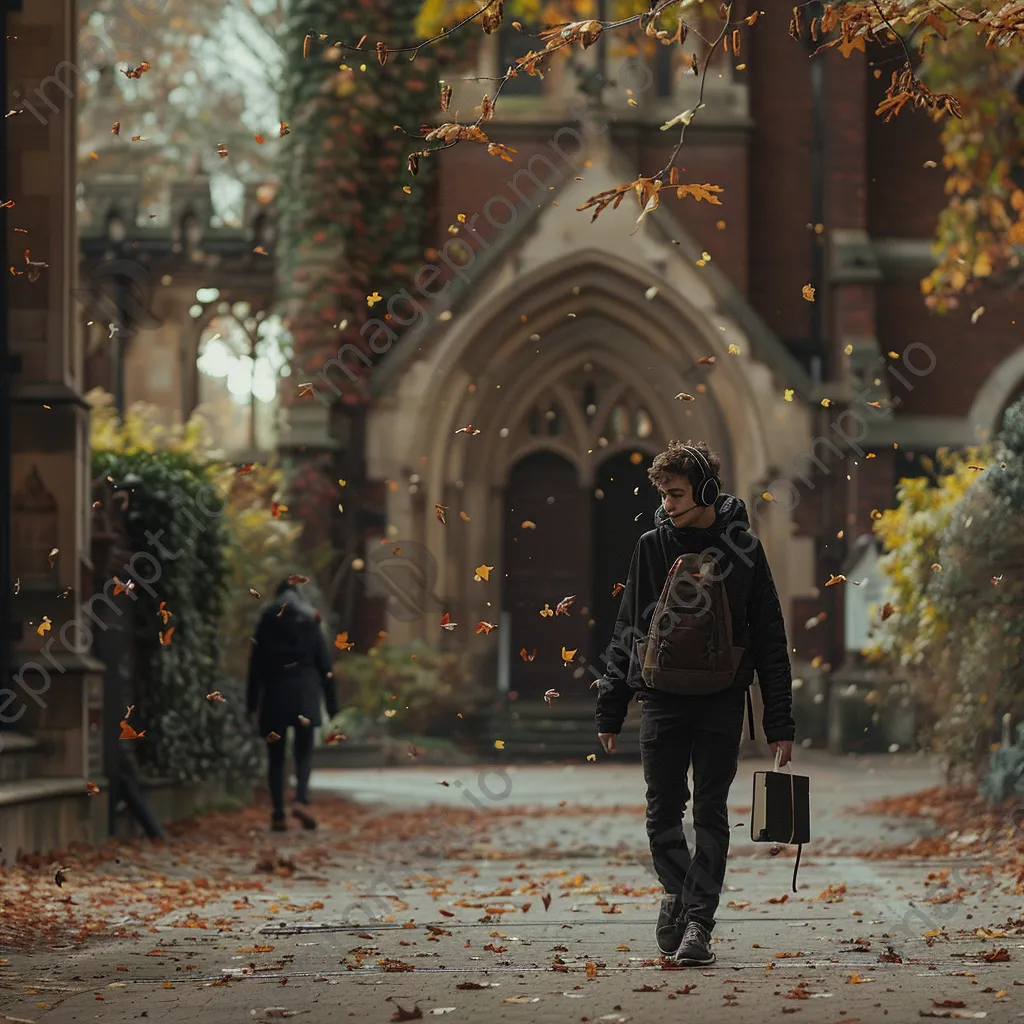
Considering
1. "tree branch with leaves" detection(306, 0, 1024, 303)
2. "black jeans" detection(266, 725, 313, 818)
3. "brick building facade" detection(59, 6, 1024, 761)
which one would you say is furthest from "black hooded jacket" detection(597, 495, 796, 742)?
"brick building facade" detection(59, 6, 1024, 761)

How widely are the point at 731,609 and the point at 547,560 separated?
15.9 metres

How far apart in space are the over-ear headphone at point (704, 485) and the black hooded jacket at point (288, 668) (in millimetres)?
6564

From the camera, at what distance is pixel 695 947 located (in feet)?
20.7

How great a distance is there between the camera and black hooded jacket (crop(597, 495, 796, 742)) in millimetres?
6418

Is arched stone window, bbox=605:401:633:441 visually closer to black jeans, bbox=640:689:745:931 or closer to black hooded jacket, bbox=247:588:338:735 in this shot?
black hooded jacket, bbox=247:588:338:735

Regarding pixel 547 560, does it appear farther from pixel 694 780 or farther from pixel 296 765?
pixel 694 780

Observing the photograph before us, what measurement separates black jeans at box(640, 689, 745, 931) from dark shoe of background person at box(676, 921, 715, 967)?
4 centimetres

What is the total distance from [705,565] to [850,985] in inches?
56.6

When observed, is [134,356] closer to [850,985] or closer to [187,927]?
[187,927]

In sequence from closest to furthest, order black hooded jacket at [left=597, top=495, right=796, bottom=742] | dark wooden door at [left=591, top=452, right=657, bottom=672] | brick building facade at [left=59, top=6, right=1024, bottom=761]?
black hooded jacket at [left=597, top=495, right=796, bottom=742], brick building facade at [left=59, top=6, right=1024, bottom=761], dark wooden door at [left=591, top=452, right=657, bottom=672]

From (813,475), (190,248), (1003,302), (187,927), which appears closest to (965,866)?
(187,927)

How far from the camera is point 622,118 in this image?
866 inches

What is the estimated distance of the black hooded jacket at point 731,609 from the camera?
6.42 meters

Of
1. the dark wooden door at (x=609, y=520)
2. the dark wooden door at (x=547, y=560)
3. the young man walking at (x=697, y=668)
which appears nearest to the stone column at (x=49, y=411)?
the young man walking at (x=697, y=668)
